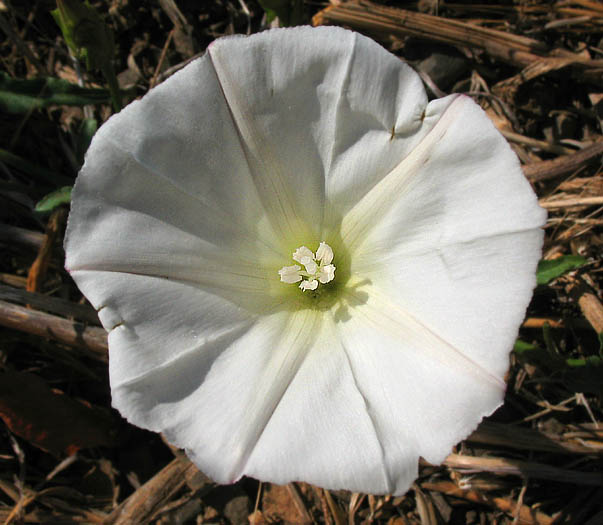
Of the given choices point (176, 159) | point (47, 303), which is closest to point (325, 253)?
point (176, 159)

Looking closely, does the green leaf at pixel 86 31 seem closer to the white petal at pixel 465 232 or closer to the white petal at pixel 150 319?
the white petal at pixel 150 319

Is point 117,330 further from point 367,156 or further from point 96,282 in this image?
point 367,156

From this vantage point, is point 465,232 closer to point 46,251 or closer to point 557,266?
point 557,266

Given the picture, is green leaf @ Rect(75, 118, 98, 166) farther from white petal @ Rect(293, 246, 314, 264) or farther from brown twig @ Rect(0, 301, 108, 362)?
white petal @ Rect(293, 246, 314, 264)

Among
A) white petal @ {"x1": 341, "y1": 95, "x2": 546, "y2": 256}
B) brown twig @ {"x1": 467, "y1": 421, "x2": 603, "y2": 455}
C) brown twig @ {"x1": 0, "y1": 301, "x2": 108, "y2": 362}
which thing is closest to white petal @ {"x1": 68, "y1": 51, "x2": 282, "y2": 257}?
white petal @ {"x1": 341, "y1": 95, "x2": 546, "y2": 256}

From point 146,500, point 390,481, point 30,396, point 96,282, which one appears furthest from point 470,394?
point 30,396
